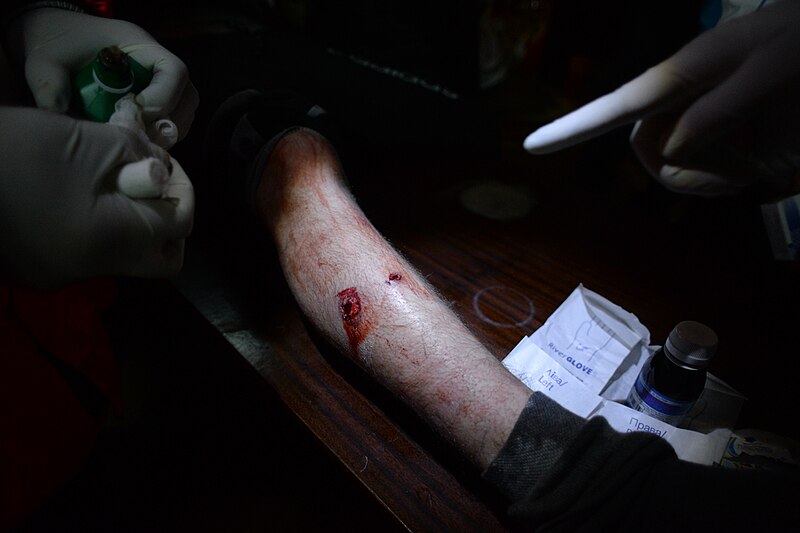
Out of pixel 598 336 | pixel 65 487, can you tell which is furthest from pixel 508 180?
pixel 65 487

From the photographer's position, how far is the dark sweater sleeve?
0.57m

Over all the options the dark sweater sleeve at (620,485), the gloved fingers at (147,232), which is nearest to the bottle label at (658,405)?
the dark sweater sleeve at (620,485)

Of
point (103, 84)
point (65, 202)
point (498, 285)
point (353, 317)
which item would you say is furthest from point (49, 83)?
point (498, 285)

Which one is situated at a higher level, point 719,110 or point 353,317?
point 719,110

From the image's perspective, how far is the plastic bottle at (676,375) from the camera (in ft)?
2.43

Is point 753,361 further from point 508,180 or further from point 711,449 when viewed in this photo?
point 508,180

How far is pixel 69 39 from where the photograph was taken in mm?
732

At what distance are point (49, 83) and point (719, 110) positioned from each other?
4.43 ft

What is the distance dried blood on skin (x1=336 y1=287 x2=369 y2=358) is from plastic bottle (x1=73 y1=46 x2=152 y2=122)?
0.48 m

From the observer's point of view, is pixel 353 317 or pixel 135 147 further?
pixel 353 317

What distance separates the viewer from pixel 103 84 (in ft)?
2.21

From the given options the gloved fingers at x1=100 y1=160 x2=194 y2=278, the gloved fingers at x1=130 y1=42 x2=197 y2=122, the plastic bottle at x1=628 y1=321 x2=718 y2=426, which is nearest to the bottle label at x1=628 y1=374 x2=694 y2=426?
the plastic bottle at x1=628 y1=321 x2=718 y2=426

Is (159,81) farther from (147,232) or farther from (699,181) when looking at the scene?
(699,181)

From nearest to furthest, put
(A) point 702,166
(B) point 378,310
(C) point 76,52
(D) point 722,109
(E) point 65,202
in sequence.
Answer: (E) point 65,202, (C) point 76,52, (B) point 378,310, (D) point 722,109, (A) point 702,166
